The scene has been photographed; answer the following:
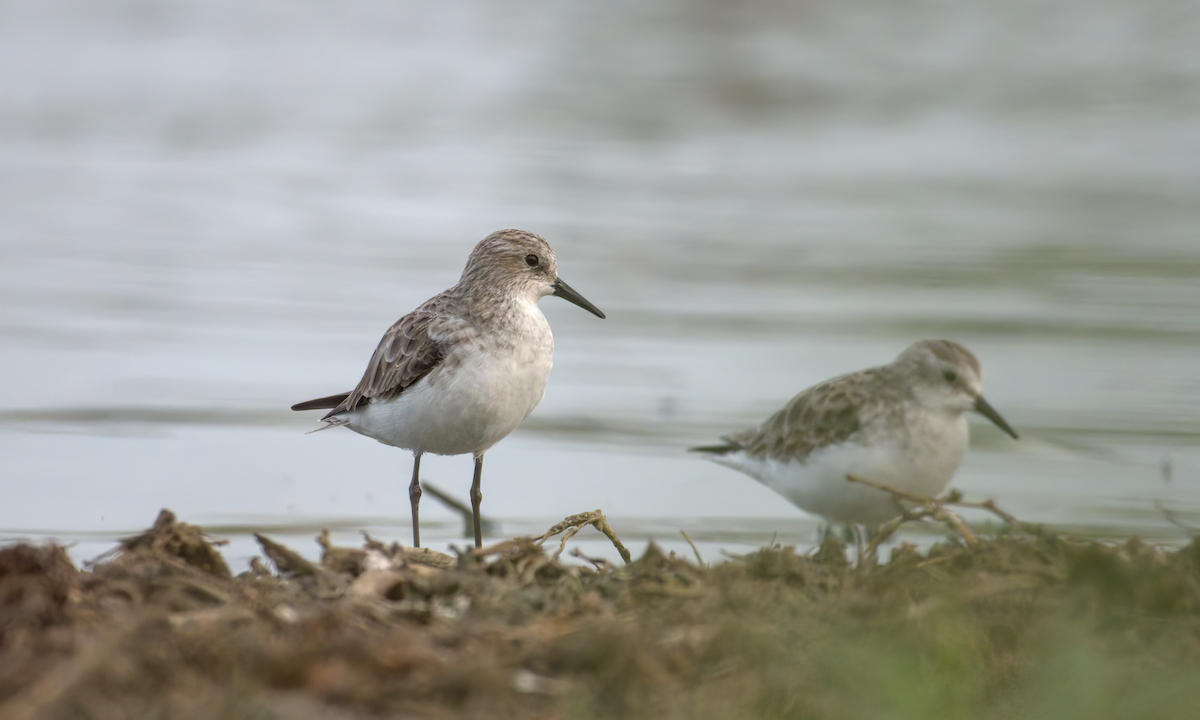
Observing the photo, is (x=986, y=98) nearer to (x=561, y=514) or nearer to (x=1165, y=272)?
(x=1165, y=272)

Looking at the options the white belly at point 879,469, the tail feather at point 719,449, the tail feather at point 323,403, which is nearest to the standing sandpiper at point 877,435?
the white belly at point 879,469

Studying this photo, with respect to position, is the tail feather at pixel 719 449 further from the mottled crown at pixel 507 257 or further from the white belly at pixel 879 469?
the mottled crown at pixel 507 257

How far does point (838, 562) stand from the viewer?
3.72 m

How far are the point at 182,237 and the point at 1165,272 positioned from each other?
27.7ft

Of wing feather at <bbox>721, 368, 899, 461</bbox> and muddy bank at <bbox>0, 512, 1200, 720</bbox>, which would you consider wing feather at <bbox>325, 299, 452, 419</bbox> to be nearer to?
muddy bank at <bbox>0, 512, 1200, 720</bbox>

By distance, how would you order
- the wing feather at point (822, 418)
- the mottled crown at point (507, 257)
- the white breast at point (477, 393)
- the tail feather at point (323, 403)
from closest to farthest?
the white breast at point (477, 393), the mottled crown at point (507, 257), the tail feather at point (323, 403), the wing feather at point (822, 418)

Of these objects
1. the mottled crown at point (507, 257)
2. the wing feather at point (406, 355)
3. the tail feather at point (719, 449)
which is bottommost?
the tail feather at point (719, 449)

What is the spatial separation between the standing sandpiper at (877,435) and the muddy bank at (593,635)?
2038mm

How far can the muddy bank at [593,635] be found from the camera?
8.05 feet

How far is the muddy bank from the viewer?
2.46 m

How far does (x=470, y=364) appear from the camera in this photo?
4660 mm

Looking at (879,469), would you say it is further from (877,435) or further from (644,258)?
(644,258)

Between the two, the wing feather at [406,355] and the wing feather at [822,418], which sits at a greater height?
the wing feather at [406,355]

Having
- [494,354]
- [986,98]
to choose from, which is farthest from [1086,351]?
[986,98]
